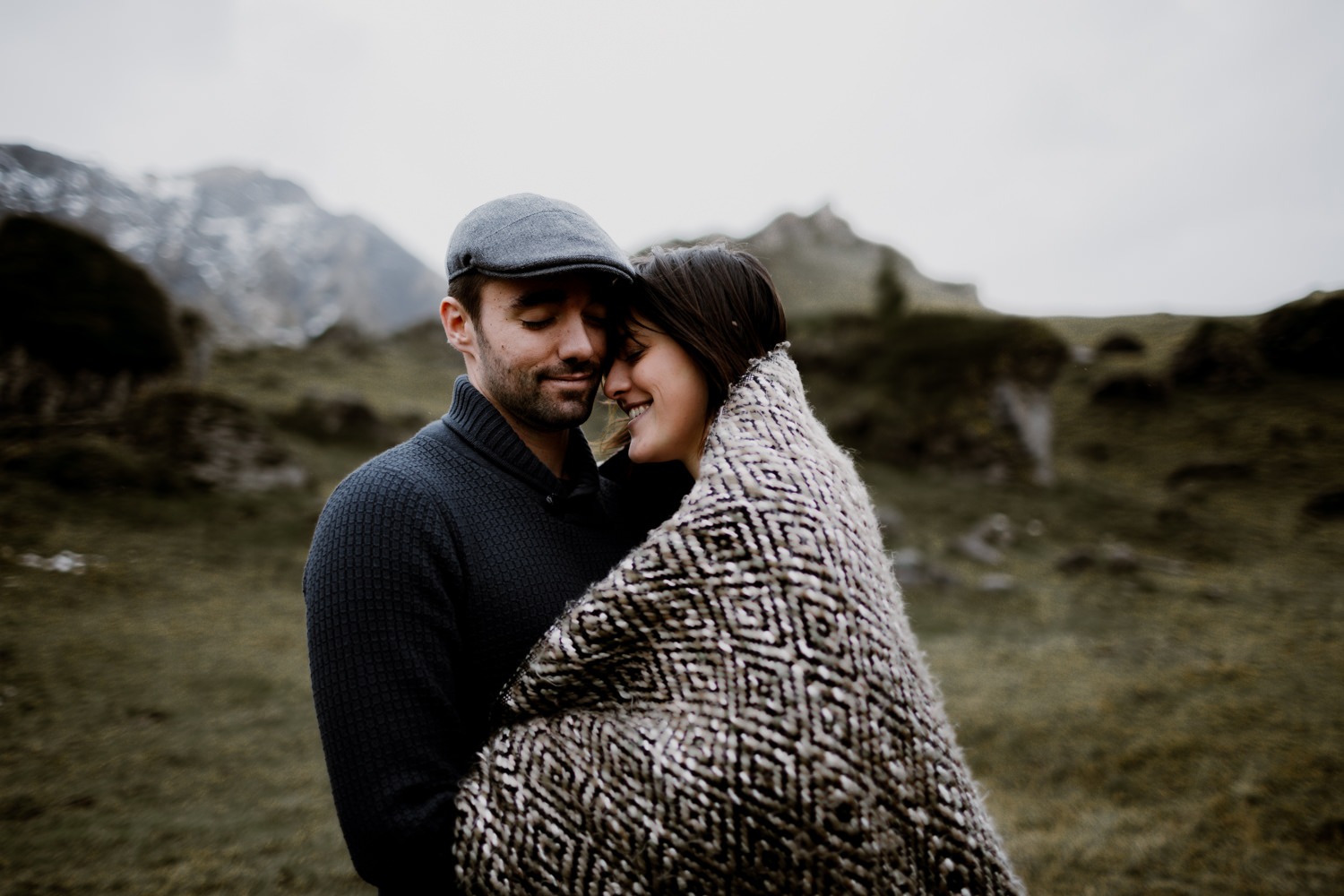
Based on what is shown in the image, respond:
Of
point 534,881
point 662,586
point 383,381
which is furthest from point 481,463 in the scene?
point 383,381

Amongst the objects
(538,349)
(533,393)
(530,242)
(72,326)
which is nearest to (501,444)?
(533,393)

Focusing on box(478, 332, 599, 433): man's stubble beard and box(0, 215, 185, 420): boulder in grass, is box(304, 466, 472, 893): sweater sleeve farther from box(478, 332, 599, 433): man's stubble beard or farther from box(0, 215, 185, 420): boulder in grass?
box(0, 215, 185, 420): boulder in grass

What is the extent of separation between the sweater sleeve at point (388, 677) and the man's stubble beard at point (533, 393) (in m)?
0.45

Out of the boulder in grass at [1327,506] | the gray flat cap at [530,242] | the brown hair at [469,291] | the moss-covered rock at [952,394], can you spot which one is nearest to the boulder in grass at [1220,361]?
the moss-covered rock at [952,394]

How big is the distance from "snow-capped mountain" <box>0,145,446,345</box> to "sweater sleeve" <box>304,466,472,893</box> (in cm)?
1471

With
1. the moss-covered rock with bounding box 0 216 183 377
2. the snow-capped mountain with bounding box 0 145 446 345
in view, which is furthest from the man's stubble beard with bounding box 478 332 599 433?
the moss-covered rock with bounding box 0 216 183 377

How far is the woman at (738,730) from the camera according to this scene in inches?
51.3

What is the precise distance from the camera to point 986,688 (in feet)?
24.0

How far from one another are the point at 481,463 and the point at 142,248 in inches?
1237

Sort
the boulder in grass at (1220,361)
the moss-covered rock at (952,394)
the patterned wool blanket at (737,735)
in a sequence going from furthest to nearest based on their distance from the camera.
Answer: the moss-covered rock at (952,394) < the boulder in grass at (1220,361) < the patterned wool blanket at (737,735)

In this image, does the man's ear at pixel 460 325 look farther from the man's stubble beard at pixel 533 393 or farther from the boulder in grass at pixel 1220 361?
the boulder in grass at pixel 1220 361

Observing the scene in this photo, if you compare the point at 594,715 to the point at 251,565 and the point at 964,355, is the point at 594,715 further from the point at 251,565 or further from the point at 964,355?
the point at 964,355

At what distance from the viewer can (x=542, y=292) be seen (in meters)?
1.98

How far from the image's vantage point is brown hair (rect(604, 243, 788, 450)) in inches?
82.4
